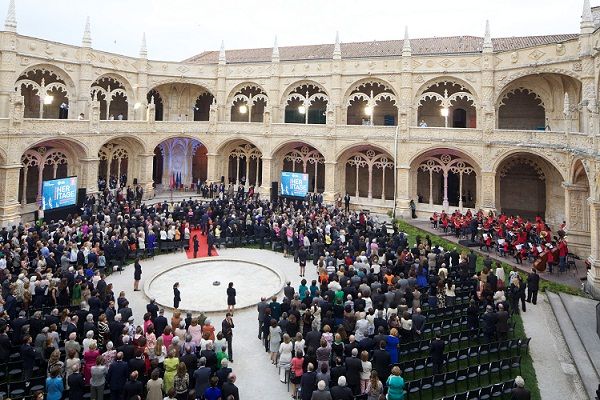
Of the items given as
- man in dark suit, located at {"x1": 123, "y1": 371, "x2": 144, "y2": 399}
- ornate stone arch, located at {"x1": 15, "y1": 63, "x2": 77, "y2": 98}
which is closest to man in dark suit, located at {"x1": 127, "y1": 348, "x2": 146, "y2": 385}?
man in dark suit, located at {"x1": 123, "y1": 371, "x2": 144, "y2": 399}

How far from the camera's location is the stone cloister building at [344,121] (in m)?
26.0

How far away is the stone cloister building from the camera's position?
25953mm

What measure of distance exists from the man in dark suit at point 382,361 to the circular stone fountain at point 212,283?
667 centimetres

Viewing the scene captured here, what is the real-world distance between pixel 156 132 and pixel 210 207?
12.9 metres

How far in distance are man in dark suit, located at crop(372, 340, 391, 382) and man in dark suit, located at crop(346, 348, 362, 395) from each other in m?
0.63

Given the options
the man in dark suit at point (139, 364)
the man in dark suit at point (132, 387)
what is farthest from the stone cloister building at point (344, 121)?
the man in dark suit at point (132, 387)

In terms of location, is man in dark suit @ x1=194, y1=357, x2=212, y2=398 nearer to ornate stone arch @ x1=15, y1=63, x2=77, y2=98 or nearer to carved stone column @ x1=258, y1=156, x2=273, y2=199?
carved stone column @ x1=258, y1=156, x2=273, y2=199

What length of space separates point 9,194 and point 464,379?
27377mm

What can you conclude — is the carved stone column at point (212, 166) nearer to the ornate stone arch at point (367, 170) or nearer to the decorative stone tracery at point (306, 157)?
the decorative stone tracery at point (306, 157)

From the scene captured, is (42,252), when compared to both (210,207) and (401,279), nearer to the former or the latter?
(210,207)

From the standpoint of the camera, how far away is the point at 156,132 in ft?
119

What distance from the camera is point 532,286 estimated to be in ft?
53.5

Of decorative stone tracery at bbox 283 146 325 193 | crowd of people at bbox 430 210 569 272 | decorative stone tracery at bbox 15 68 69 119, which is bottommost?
crowd of people at bbox 430 210 569 272

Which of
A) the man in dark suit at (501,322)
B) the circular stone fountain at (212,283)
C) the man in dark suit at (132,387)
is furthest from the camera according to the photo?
the circular stone fountain at (212,283)
